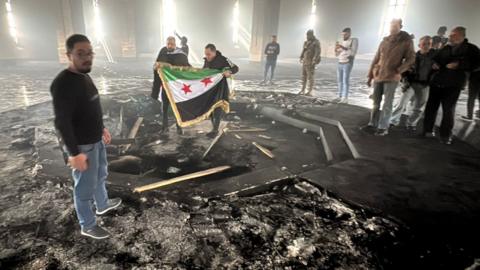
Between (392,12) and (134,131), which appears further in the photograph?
(392,12)

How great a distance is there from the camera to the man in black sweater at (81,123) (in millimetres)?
2297

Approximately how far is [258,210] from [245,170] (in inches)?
60.9

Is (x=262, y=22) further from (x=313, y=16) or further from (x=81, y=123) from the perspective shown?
(x=81, y=123)

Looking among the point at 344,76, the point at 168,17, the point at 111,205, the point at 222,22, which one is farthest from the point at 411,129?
the point at 168,17

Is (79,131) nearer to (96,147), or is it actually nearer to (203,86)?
(96,147)

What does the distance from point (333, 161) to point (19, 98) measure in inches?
364

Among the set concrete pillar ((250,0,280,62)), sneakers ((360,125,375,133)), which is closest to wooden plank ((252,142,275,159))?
sneakers ((360,125,375,133))

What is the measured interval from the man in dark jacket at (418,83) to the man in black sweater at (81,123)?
5.24m

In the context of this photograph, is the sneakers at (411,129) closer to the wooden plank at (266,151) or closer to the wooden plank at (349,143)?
the wooden plank at (349,143)

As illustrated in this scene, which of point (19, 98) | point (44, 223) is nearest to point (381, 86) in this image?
point (44, 223)

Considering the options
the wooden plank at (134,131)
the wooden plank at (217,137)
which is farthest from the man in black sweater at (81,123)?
the wooden plank at (134,131)

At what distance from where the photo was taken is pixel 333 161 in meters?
4.61

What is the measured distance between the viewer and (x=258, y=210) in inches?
122

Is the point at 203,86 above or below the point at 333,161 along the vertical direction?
above
